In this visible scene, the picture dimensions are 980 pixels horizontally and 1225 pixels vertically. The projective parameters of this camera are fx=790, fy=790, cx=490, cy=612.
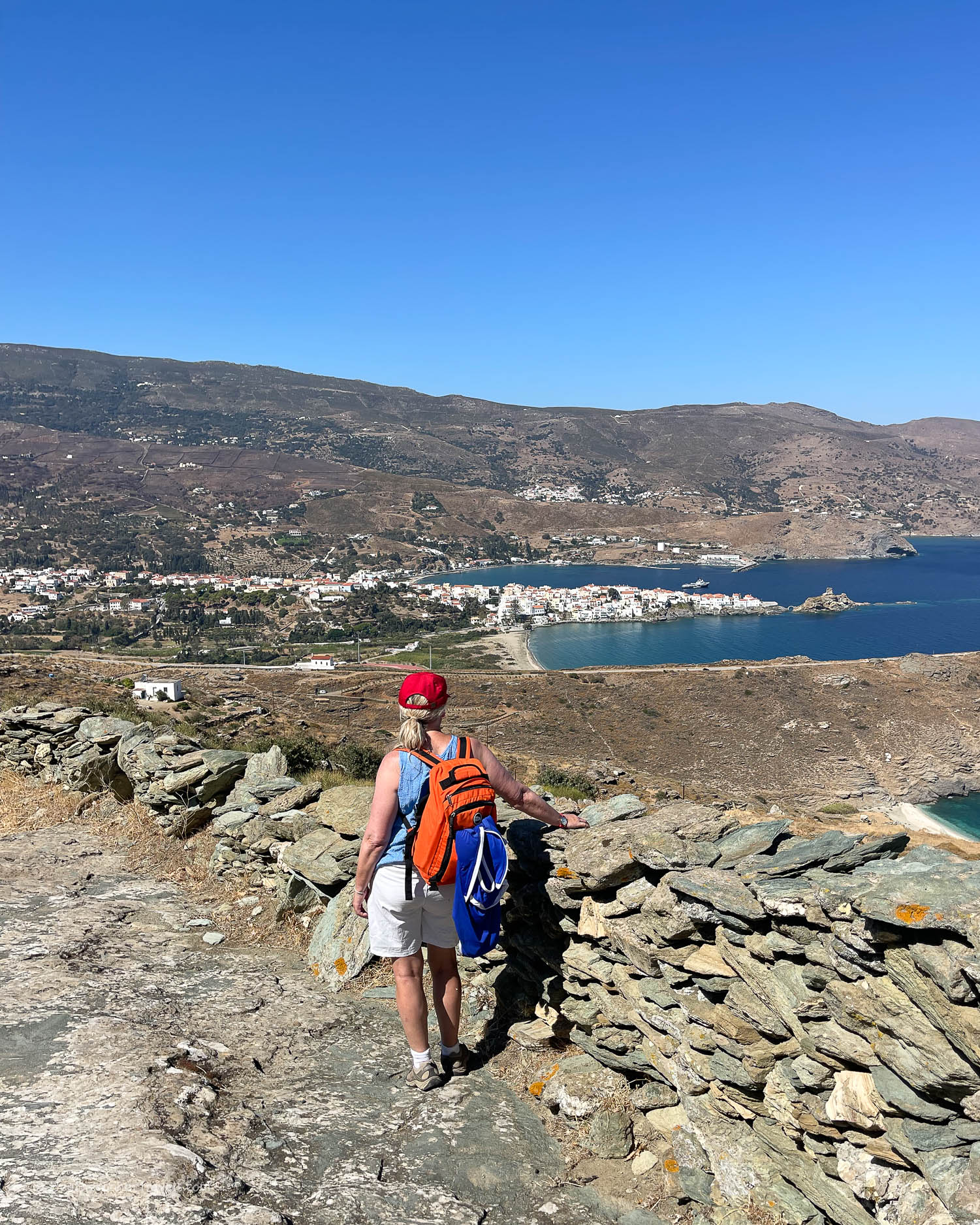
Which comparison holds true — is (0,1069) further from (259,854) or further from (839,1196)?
(839,1196)

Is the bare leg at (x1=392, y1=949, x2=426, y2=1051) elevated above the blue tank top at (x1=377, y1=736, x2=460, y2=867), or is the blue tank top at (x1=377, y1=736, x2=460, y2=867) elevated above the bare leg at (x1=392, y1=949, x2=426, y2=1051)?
the blue tank top at (x1=377, y1=736, x2=460, y2=867)

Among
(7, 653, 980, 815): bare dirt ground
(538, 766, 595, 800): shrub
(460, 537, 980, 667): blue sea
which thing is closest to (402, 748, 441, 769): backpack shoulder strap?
(538, 766, 595, 800): shrub

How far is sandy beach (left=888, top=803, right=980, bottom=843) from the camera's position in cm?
3244

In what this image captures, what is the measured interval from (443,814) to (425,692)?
0.54 metres

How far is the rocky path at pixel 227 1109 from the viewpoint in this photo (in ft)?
9.80

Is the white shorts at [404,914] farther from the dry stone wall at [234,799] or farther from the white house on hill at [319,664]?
the white house on hill at [319,664]

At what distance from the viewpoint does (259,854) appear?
19.7 ft

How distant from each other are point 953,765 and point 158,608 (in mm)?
75793

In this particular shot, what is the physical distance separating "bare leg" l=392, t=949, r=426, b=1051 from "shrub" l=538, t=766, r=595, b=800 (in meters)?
3.48

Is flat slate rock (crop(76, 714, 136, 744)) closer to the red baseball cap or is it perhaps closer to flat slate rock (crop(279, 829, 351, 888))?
flat slate rock (crop(279, 829, 351, 888))

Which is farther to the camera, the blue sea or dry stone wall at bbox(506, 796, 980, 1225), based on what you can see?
the blue sea

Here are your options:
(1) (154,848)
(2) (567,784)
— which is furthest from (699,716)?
(1) (154,848)

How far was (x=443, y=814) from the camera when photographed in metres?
3.41

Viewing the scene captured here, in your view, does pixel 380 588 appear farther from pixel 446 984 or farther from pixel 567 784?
pixel 446 984
